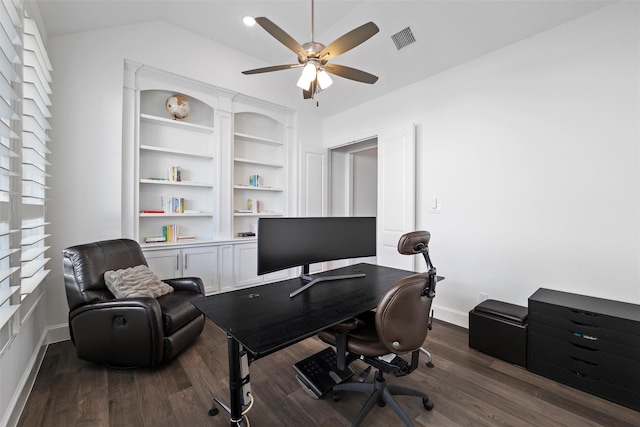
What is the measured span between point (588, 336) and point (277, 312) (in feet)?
7.23

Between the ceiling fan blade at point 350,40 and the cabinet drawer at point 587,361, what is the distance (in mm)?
2570

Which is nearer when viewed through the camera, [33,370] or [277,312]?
[277,312]

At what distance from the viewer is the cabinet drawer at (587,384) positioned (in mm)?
1723

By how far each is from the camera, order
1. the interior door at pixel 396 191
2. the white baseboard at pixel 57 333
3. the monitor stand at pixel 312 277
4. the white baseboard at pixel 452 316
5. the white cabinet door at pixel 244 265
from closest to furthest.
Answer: the monitor stand at pixel 312 277 → the white baseboard at pixel 57 333 → the white baseboard at pixel 452 316 → the interior door at pixel 396 191 → the white cabinet door at pixel 244 265

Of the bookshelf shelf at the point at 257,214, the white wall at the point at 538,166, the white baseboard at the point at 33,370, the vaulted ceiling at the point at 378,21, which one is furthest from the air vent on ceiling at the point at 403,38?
the white baseboard at the point at 33,370

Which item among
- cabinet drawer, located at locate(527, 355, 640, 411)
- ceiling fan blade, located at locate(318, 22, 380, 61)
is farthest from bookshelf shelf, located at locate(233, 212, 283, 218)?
cabinet drawer, located at locate(527, 355, 640, 411)

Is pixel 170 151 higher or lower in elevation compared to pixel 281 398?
higher

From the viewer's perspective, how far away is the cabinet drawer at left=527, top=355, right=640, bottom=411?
67.8 inches

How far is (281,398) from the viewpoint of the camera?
1798mm

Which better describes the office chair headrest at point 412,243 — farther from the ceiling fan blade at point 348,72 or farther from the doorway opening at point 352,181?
the doorway opening at point 352,181

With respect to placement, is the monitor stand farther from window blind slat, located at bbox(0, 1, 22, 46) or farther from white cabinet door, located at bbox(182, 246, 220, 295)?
window blind slat, located at bbox(0, 1, 22, 46)

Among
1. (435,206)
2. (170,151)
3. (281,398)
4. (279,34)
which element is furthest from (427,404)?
(170,151)

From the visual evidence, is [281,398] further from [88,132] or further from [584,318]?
[88,132]

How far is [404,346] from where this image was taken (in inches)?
54.1
